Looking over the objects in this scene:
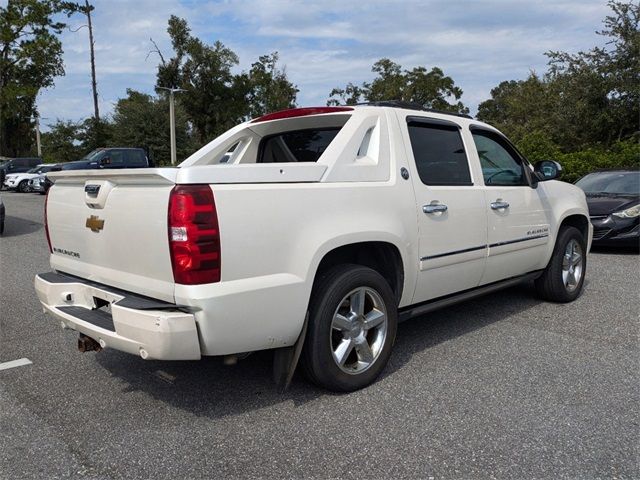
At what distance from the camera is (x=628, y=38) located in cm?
1858

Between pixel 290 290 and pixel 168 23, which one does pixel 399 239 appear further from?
pixel 168 23

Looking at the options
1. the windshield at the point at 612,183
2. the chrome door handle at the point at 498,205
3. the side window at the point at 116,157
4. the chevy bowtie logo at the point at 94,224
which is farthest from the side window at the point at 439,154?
the side window at the point at 116,157

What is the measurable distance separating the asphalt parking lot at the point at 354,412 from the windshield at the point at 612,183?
5.99 m

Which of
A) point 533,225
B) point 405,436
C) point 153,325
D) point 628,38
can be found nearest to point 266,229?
point 153,325

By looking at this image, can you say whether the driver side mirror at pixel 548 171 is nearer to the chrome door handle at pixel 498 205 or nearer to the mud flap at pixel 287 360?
the chrome door handle at pixel 498 205

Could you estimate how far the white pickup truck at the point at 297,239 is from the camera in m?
2.91

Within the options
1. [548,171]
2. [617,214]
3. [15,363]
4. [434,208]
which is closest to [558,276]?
[548,171]

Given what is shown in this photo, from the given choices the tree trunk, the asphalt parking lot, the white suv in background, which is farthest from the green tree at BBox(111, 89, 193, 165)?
the asphalt parking lot

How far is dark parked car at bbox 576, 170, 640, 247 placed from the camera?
904cm

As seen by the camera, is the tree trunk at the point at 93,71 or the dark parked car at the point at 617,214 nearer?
the dark parked car at the point at 617,214

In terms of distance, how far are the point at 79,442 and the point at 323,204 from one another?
185cm

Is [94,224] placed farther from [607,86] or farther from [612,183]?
[607,86]

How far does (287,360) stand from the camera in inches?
131

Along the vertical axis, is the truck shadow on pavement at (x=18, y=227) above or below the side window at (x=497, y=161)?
below
